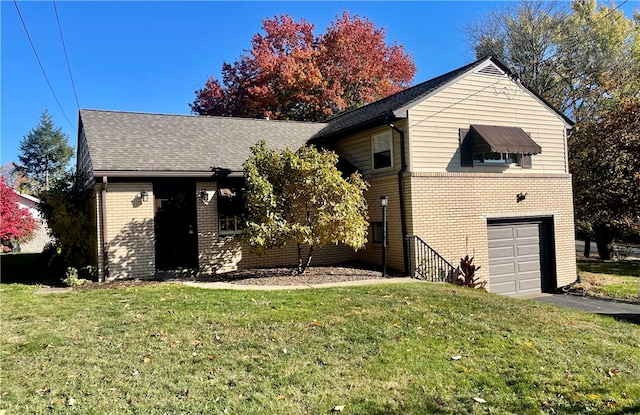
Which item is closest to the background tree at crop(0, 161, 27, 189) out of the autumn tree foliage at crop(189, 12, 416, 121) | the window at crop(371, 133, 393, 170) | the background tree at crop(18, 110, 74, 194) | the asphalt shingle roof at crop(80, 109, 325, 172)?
the background tree at crop(18, 110, 74, 194)

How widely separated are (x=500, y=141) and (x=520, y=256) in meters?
3.77

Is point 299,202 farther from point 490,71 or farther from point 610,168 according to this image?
point 610,168

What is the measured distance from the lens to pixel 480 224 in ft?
42.0

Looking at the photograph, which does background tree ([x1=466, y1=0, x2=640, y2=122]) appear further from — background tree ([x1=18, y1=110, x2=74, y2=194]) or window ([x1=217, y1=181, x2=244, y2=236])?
background tree ([x1=18, y1=110, x2=74, y2=194])

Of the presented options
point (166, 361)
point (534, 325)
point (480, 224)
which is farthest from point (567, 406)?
point (480, 224)

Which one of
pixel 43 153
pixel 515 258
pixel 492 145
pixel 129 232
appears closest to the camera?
pixel 129 232

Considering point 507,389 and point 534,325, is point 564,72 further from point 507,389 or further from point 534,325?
point 507,389

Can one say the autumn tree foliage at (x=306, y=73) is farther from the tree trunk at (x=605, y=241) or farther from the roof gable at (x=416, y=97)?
the tree trunk at (x=605, y=241)

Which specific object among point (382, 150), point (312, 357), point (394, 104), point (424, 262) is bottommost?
point (312, 357)

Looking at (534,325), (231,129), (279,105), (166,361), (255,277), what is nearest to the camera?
(166,361)

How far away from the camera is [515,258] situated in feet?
44.6

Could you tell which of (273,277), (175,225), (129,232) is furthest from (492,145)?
(129,232)

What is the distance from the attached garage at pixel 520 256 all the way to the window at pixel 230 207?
23.9 ft

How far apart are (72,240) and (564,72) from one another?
26.0 m
